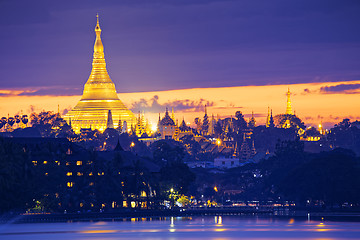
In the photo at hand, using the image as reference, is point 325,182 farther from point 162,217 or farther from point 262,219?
point 162,217

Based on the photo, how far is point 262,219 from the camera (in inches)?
7028

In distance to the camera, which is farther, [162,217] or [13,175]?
[162,217]

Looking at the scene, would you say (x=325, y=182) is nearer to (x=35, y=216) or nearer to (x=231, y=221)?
(x=231, y=221)

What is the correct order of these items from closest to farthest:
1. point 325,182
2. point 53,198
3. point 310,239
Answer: point 310,239
point 53,198
point 325,182

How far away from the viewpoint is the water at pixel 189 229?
137m

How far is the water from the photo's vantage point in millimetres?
137125

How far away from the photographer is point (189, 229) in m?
150

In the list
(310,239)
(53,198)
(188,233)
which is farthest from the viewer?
(53,198)

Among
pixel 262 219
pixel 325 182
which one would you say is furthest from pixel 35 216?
pixel 325 182

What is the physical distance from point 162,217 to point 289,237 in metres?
51.8

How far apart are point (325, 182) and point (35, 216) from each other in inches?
1739

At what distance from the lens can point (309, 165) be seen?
635ft

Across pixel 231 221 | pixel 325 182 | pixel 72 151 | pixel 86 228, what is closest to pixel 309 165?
pixel 325 182

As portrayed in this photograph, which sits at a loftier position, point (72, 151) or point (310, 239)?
point (72, 151)
